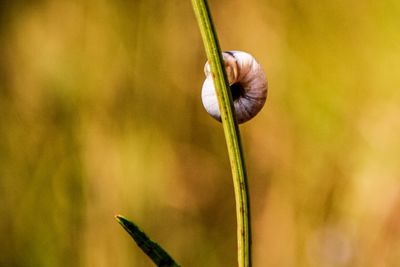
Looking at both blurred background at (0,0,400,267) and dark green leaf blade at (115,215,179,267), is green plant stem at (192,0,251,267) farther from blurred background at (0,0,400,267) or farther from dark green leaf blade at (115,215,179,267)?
blurred background at (0,0,400,267)

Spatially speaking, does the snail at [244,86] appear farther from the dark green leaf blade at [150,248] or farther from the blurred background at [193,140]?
the blurred background at [193,140]

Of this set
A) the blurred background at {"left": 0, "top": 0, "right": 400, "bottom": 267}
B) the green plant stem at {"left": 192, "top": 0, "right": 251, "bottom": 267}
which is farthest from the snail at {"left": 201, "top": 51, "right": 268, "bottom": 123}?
the blurred background at {"left": 0, "top": 0, "right": 400, "bottom": 267}

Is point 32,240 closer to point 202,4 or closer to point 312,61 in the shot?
point 312,61

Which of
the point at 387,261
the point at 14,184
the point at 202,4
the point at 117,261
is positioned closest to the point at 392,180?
the point at 387,261

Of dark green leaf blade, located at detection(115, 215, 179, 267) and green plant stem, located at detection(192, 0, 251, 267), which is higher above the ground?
green plant stem, located at detection(192, 0, 251, 267)

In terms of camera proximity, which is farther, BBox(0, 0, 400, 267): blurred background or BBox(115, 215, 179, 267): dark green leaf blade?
BBox(0, 0, 400, 267): blurred background

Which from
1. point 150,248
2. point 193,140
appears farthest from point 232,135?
point 193,140
